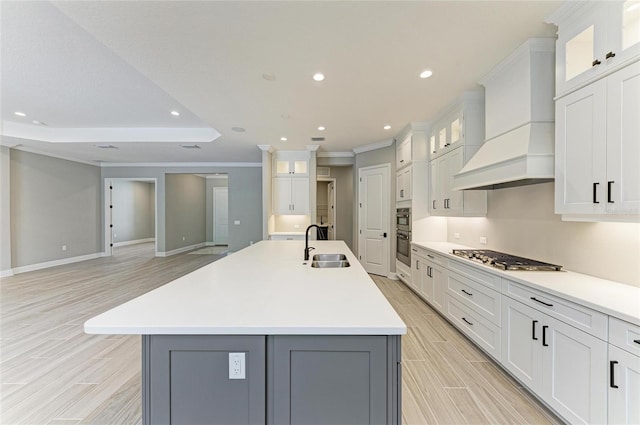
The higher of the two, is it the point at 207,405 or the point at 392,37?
the point at 392,37

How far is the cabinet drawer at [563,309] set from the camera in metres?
1.33

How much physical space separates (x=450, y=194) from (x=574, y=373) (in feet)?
7.43

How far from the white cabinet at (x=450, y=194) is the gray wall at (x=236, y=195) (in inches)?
196

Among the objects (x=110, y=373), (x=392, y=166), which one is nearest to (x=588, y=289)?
(x=110, y=373)

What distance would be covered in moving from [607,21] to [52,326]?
18.8ft

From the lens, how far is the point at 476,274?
2373 millimetres

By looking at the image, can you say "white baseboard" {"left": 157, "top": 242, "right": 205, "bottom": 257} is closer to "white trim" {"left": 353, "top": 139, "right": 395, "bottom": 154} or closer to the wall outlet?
"white trim" {"left": 353, "top": 139, "right": 395, "bottom": 154}

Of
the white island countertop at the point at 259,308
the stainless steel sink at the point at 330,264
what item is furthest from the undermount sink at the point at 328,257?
the white island countertop at the point at 259,308

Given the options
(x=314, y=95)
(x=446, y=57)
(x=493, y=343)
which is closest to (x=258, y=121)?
(x=314, y=95)

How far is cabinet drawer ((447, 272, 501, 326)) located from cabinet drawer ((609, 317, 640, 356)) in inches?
32.5

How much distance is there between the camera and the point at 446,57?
7.40 feet

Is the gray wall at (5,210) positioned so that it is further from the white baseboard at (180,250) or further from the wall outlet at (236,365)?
the wall outlet at (236,365)

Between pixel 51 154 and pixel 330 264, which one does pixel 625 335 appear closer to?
pixel 330 264

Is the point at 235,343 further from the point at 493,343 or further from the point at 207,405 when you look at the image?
the point at 493,343
